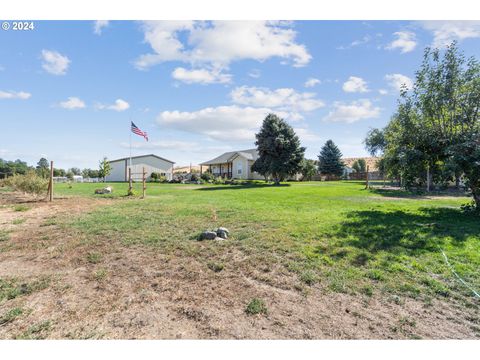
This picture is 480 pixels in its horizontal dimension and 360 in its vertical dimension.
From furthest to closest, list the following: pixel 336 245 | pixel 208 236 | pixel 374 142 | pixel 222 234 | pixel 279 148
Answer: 1. pixel 374 142
2. pixel 279 148
3. pixel 222 234
4. pixel 208 236
5. pixel 336 245

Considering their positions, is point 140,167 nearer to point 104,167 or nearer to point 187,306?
point 104,167

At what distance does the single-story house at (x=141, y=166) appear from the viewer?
155 ft

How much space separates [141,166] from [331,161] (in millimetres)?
36039

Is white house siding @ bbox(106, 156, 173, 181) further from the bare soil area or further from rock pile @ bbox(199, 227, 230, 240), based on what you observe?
the bare soil area

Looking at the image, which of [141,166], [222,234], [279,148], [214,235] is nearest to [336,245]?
[222,234]

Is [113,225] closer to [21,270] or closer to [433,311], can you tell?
[21,270]

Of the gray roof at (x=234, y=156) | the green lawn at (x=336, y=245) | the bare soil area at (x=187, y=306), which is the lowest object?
the bare soil area at (x=187, y=306)

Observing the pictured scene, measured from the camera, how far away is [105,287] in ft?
11.9

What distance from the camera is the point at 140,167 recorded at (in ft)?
155

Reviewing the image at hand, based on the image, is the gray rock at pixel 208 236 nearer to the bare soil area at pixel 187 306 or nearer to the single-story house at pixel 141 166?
the bare soil area at pixel 187 306

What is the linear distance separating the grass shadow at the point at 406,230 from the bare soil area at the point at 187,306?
220cm

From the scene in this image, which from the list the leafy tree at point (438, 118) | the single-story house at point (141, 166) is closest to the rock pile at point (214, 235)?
the leafy tree at point (438, 118)
